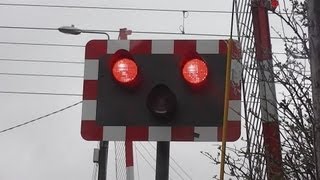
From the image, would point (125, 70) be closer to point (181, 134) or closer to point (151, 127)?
point (151, 127)

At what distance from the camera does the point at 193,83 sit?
4.38 metres

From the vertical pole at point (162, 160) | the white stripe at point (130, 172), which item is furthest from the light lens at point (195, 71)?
the white stripe at point (130, 172)

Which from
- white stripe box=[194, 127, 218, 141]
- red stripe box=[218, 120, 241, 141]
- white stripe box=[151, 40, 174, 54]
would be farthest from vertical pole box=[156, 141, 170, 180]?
white stripe box=[151, 40, 174, 54]

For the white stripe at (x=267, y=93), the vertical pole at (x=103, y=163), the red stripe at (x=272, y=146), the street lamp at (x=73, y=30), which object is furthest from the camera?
the vertical pole at (x=103, y=163)

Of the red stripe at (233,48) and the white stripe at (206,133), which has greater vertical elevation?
the red stripe at (233,48)

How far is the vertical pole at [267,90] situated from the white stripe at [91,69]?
3.67ft

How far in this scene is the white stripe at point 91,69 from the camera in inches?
180

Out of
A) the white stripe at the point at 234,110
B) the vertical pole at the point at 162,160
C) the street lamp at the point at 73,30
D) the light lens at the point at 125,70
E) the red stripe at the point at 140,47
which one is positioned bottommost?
the vertical pole at the point at 162,160

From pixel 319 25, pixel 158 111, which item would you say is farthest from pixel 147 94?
pixel 319 25

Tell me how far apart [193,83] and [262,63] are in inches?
18.7

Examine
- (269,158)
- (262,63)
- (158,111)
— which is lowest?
(269,158)

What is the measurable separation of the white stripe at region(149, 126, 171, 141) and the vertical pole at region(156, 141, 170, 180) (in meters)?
0.05

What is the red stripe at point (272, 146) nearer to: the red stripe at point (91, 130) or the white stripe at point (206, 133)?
the white stripe at point (206, 133)

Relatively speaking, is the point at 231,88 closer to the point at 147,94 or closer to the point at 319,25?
the point at 147,94
